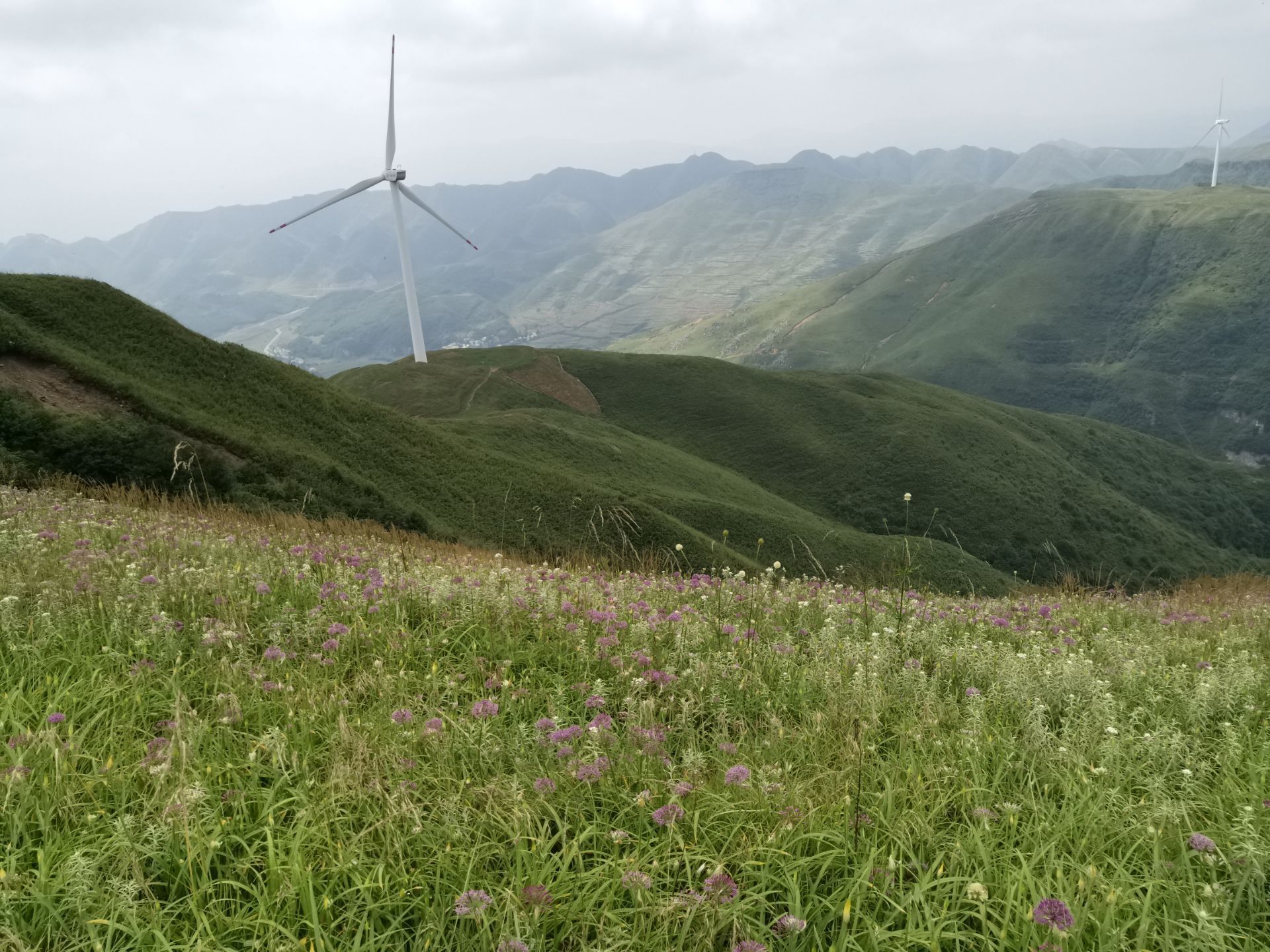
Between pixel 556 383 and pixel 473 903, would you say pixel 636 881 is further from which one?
pixel 556 383

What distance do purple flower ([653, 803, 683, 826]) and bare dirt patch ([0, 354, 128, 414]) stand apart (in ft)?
174

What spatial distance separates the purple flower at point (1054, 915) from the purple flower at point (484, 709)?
10.6 feet

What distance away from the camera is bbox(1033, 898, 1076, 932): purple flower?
10.9 feet

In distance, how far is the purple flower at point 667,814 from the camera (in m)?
4.14

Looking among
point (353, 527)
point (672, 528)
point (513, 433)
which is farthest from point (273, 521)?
point (513, 433)

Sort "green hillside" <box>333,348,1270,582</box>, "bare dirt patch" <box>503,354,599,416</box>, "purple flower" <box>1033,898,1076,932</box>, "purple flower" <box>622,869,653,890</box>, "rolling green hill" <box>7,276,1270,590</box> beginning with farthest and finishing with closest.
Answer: "bare dirt patch" <box>503,354,599,416</box> → "green hillside" <box>333,348,1270,582</box> → "rolling green hill" <box>7,276,1270,590</box> → "purple flower" <box>622,869,653,890</box> → "purple flower" <box>1033,898,1076,932</box>

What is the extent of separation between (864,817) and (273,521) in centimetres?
1272

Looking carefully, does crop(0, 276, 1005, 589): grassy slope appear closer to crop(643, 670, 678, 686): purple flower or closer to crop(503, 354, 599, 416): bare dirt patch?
crop(643, 670, 678, 686): purple flower

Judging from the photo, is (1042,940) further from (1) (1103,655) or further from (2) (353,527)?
(2) (353,527)

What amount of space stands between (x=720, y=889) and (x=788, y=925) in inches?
12.8

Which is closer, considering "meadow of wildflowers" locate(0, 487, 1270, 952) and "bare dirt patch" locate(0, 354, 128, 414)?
"meadow of wildflowers" locate(0, 487, 1270, 952)

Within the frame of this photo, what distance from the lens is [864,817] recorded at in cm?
428

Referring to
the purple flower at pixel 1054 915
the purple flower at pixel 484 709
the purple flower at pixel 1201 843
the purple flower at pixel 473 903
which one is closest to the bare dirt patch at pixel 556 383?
the purple flower at pixel 484 709

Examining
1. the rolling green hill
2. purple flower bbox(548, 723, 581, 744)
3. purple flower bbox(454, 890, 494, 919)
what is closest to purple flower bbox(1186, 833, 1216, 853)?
purple flower bbox(548, 723, 581, 744)
